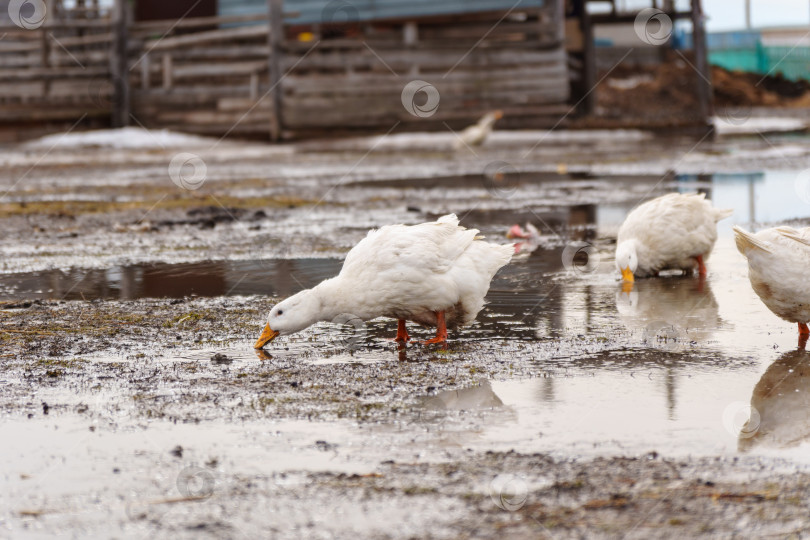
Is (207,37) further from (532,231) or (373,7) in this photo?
(532,231)

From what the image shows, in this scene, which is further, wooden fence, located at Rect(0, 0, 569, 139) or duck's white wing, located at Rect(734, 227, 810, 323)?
wooden fence, located at Rect(0, 0, 569, 139)

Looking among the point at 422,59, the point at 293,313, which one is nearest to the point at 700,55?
the point at 422,59

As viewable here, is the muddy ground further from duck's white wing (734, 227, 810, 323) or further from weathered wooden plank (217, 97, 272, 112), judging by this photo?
weathered wooden plank (217, 97, 272, 112)

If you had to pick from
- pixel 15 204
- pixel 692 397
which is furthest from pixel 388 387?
pixel 15 204

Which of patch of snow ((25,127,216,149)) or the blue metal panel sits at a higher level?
the blue metal panel

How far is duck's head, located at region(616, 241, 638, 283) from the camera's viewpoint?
8.24 m

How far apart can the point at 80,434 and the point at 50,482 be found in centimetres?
59

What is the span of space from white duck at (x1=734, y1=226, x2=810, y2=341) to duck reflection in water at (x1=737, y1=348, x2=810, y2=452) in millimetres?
342

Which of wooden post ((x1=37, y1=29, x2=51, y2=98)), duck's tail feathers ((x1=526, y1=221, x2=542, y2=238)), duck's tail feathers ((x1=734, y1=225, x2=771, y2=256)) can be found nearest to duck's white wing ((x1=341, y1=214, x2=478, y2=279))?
duck's tail feathers ((x1=734, y1=225, x2=771, y2=256))

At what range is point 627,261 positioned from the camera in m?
8.26

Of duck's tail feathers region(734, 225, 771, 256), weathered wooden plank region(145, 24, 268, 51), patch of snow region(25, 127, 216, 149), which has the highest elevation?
weathered wooden plank region(145, 24, 268, 51)

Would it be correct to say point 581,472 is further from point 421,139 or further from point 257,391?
point 421,139

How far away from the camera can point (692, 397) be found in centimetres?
499

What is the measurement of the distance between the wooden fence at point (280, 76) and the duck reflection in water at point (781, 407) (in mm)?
19727
